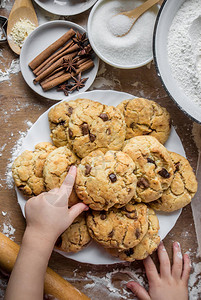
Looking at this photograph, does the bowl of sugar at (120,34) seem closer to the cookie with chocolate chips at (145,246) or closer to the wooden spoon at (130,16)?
the wooden spoon at (130,16)

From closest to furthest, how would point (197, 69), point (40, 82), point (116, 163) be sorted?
point (116, 163)
point (197, 69)
point (40, 82)

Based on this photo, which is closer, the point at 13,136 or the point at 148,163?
the point at 148,163

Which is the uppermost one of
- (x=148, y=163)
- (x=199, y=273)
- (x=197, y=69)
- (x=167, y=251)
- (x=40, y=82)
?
(x=40, y=82)

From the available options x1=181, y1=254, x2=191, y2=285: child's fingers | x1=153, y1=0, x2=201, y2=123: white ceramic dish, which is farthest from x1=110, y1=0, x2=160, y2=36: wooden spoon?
x1=181, y1=254, x2=191, y2=285: child's fingers

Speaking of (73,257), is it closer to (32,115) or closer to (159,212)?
(159,212)

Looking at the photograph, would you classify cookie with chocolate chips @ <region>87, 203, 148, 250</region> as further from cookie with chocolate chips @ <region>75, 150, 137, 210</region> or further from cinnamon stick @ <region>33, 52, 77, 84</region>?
cinnamon stick @ <region>33, 52, 77, 84</region>

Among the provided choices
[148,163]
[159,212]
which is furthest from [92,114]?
[159,212]

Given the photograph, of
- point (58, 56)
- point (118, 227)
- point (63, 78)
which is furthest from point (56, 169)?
point (58, 56)

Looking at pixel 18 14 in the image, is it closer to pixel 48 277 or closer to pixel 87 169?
pixel 87 169
